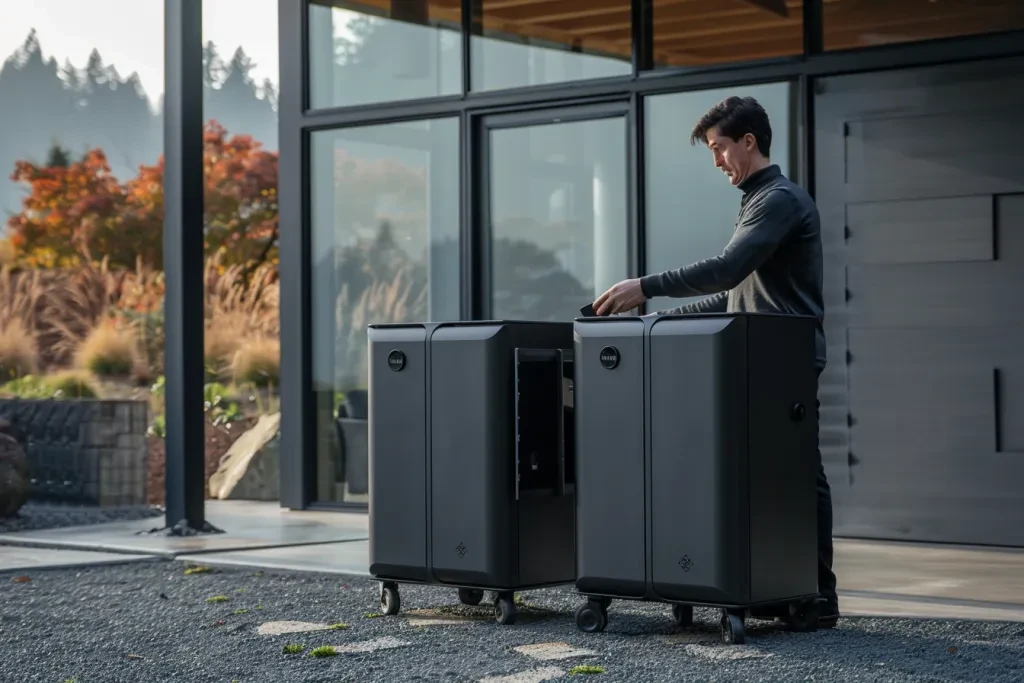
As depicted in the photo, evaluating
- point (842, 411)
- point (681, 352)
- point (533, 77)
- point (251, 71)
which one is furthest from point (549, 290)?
point (251, 71)

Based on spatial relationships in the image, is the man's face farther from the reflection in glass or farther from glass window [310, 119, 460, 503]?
glass window [310, 119, 460, 503]

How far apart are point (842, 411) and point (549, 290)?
1668 mm

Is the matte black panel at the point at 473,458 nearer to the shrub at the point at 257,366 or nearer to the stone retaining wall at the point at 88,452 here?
the stone retaining wall at the point at 88,452

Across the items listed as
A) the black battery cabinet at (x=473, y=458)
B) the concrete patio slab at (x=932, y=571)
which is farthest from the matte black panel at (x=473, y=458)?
the concrete patio slab at (x=932, y=571)

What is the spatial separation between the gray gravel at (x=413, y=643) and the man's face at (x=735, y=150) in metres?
1.31

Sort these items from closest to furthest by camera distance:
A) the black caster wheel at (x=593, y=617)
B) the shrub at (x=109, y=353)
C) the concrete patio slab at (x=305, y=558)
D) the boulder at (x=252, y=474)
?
the black caster wheel at (x=593, y=617) < the concrete patio slab at (x=305, y=558) < the boulder at (x=252, y=474) < the shrub at (x=109, y=353)

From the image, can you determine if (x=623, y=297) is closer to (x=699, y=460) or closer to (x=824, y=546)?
(x=699, y=460)

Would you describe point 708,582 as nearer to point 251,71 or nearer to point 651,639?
point 651,639

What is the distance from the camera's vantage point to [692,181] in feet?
24.1

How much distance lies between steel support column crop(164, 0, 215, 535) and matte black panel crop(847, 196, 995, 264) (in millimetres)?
3053

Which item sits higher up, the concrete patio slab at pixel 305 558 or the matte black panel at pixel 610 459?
the matte black panel at pixel 610 459

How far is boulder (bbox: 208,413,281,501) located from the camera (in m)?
9.75

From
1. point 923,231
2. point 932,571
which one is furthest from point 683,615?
point 923,231

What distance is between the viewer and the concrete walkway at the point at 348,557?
4844 mm
